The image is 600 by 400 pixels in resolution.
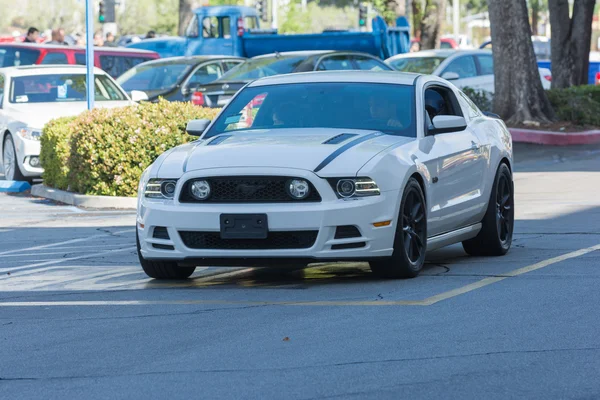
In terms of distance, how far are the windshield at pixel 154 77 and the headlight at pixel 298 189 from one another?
667 inches

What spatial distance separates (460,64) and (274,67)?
5.08 meters

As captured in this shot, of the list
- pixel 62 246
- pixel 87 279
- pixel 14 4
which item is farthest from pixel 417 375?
pixel 14 4

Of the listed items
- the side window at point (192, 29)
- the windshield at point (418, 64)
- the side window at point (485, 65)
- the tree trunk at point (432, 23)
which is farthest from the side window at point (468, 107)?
the tree trunk at point (432, 23)

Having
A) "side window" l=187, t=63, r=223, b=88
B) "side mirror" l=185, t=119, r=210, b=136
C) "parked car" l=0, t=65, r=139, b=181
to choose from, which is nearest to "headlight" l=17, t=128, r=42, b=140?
"parked car" l=0, t=65, r=139, b=181

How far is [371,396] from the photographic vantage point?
5.62m

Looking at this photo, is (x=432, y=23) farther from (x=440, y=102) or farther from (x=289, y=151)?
(x=289, y=151)

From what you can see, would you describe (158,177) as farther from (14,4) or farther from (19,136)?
(14,4)

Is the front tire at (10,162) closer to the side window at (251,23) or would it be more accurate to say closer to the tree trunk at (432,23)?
the side window at (251,23)

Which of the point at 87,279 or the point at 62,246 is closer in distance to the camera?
the point at 87,279

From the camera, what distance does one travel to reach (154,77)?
25.8 metres

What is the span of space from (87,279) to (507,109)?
1622 cm

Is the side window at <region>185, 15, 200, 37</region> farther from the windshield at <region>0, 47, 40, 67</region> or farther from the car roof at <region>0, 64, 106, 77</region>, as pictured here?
the car roof at <region>0, 64, 106, 77</region>

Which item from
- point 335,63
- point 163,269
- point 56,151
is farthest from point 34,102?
point 163,269

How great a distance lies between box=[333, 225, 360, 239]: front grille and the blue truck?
23.3 meters
